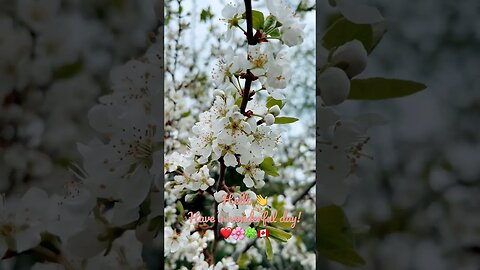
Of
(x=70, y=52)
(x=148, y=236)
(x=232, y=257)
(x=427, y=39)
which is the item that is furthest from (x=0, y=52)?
(x=427, y=39)

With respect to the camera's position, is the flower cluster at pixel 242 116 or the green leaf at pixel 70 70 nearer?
the flower cluster at pixel 242 116

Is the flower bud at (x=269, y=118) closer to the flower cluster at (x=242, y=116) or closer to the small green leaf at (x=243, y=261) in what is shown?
the flower cluster at (x=242, y=116)

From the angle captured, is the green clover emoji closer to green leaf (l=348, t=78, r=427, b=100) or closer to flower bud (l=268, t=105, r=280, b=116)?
flower bud (l=268, t=105, r=280, b=116)

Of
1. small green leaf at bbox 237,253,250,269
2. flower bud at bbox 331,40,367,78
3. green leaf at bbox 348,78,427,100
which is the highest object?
flower bud at bbox 331,40,367,78

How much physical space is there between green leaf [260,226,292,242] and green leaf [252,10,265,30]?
1.34 feet

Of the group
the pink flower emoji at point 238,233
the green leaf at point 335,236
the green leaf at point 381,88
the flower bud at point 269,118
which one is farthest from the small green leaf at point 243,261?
the green leaf at point 381,88

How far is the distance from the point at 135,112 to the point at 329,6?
1.54 ft

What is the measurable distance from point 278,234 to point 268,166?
141mm

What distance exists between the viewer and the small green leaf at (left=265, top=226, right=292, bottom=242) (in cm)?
111

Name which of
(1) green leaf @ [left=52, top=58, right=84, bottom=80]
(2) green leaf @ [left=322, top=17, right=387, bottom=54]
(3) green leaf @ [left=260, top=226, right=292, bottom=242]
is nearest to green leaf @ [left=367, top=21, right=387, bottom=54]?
(2) green leaf @ [left=322, top=17, right=387, bottom=54]

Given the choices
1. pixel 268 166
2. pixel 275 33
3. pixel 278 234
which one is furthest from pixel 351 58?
pixel 278 234

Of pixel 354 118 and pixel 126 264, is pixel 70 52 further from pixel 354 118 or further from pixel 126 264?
pixel 354 118

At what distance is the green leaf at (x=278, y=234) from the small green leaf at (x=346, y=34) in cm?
39

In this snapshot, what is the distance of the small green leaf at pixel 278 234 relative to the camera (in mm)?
1108
